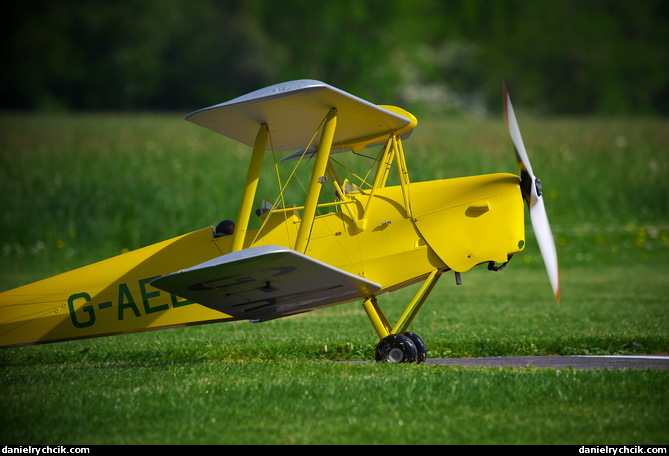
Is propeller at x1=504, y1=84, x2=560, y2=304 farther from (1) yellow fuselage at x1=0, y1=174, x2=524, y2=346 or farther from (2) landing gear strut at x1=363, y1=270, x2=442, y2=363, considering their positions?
(2) landing gear strut at x1=363, y1=270, x2=442, y2=363

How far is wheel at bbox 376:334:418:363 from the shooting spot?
325 inches

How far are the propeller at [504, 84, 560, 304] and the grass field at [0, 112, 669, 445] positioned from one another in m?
1.38

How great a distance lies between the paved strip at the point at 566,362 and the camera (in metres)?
8.58

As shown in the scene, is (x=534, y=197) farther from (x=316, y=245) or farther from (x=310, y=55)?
(x=310, y=55)

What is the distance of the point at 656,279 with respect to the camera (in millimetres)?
17109

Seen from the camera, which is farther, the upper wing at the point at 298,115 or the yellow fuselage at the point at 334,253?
the yellow fuselage at the point at 334,253

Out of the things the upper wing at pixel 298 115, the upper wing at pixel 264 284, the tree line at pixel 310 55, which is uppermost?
the tree line at pixel 310 55

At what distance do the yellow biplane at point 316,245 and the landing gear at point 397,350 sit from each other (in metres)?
0.01

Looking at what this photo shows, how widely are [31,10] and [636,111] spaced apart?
40.2 m

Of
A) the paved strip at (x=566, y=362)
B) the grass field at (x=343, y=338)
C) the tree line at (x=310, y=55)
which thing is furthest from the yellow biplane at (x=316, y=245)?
the tree line at (x=310, y=55)

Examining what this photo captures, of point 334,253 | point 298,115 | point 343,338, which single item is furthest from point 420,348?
point 298,115

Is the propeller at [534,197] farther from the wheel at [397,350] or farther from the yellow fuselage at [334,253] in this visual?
the wheel at [397,350]

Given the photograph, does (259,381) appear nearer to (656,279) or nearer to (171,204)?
(656,279)

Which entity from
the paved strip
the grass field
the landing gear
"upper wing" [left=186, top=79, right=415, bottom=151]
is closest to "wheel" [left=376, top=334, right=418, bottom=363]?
the landing gear
